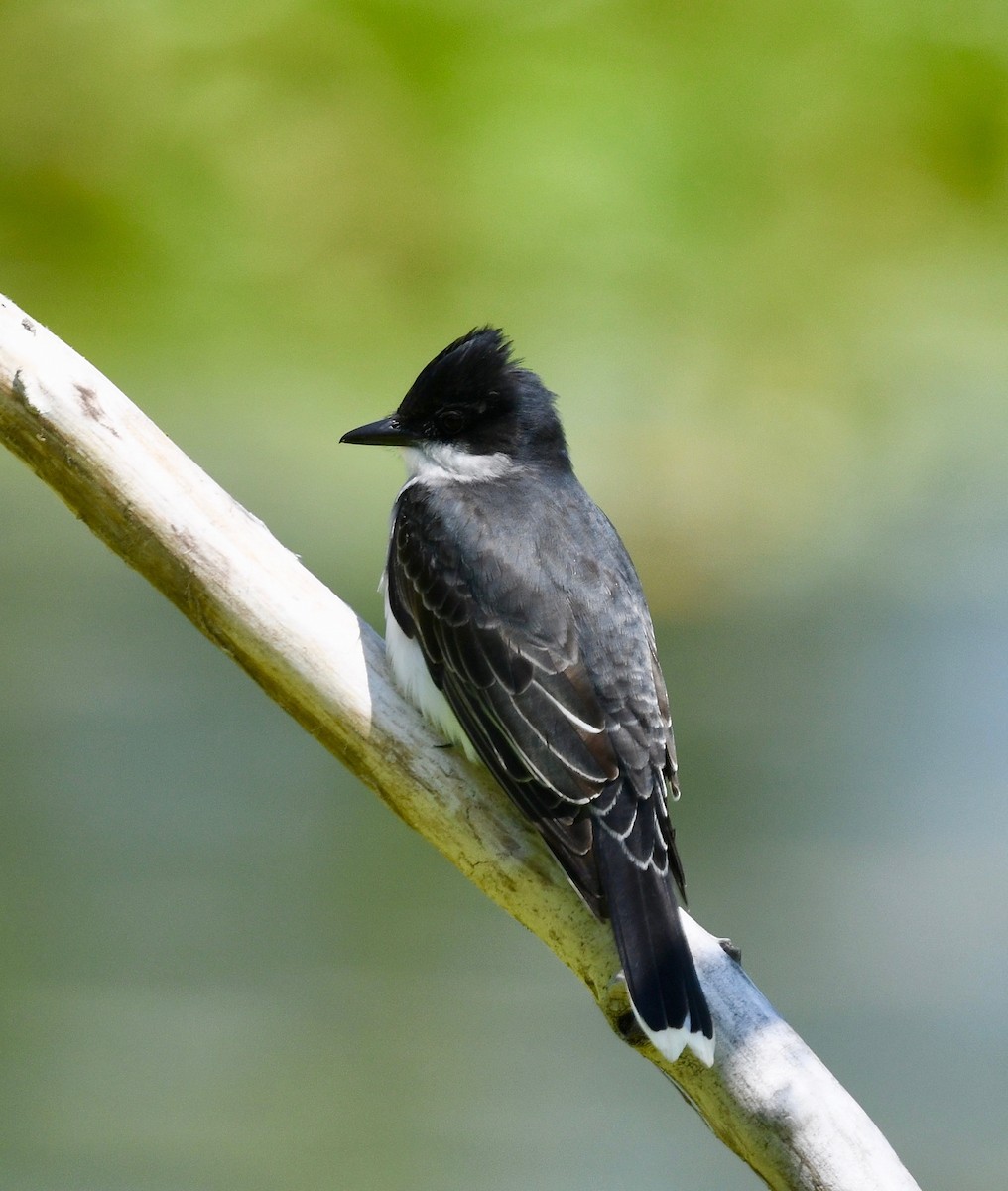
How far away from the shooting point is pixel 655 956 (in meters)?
2.64

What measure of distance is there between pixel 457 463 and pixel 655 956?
131cm

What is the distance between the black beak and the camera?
3602 millimetres

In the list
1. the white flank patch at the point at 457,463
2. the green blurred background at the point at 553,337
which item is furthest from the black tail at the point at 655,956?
the green blurred background at the point at 553,337

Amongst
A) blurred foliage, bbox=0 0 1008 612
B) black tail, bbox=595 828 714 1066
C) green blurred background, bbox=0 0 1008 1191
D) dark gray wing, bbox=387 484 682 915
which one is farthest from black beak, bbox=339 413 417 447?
blurred foliage, bbox=0 0 1008 612

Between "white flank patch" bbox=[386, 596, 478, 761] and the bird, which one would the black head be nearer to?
the bird

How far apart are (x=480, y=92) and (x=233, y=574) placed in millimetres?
7929

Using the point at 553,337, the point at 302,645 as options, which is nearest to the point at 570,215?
the point at 553,337

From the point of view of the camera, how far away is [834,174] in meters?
10.5

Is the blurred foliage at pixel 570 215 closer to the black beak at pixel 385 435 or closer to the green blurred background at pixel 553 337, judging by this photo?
the green blurred background at pixel 553 337

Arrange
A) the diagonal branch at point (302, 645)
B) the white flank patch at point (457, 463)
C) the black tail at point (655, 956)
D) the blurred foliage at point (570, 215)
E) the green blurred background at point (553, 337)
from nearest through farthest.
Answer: the black tail at point (655, 956) < the diagonal branch at point (302, 645) < the white flank patch at point (457, 463) < the green blurred background at point (553, 337) < the blurred foliage at point (570, 215)

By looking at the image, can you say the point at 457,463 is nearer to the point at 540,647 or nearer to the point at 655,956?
the point at 540,647

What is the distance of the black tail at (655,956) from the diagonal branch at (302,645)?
73 mm

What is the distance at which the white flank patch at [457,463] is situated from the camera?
3.58m

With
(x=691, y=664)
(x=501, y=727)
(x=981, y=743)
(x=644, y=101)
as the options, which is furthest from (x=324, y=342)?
(x=501, y=727)
